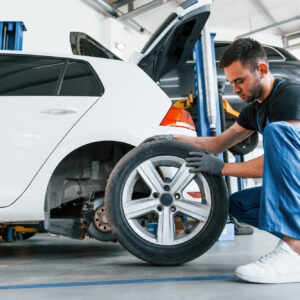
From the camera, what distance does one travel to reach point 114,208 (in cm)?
159

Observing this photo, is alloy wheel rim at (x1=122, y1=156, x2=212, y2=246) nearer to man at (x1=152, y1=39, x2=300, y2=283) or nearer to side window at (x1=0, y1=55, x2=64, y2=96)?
man at (x1=152, y1=39, x2=300, y2=283)

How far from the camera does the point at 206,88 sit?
133 inches

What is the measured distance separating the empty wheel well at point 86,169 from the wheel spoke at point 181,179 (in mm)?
510

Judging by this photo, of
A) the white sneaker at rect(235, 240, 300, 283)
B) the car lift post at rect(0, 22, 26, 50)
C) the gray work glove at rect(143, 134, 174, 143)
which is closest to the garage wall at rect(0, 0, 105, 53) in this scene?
the car lift post at rect(0, 22, 26, 50)

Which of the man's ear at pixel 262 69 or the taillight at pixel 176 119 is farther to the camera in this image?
the taillight at pixel 176 119

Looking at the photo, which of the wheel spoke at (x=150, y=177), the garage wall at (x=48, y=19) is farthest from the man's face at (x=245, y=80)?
the garage wall at (x=48, y=19)

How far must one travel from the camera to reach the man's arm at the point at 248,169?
1472 millimetres

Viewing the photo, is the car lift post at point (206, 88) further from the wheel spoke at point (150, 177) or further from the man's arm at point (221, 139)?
the wheel spoke at point (150, 177)

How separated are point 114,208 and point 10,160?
0.67 m

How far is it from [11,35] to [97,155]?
7.00 ft

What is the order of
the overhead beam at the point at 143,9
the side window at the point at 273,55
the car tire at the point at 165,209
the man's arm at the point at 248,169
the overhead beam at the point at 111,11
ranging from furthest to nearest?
the overhead beam at the point at 143,9, the overhead beam at the point at 111,11, the side window at the point at 273,55, the car tire at the point at 165,209, the man's arm at the point at 248,169

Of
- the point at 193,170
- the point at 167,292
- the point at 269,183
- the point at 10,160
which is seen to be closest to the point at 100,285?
the point at 167,292

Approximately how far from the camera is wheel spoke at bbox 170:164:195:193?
5.37ft

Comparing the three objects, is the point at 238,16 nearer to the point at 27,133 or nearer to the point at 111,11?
the point at 111,11
